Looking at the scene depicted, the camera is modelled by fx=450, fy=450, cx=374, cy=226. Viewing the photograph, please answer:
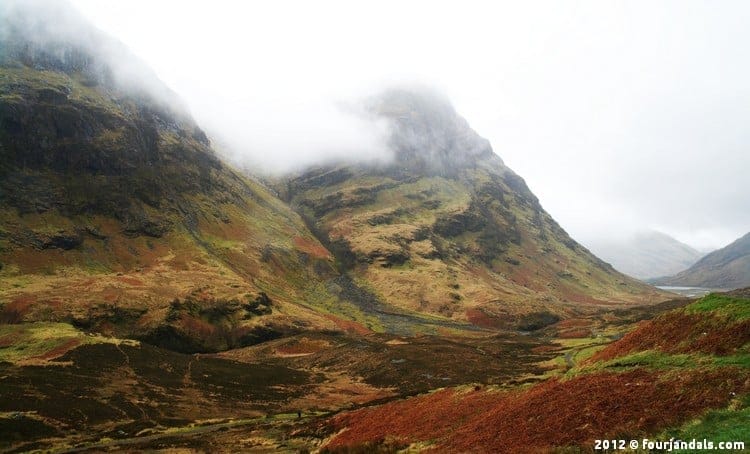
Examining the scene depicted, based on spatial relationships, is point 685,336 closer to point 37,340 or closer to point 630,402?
point 630,402

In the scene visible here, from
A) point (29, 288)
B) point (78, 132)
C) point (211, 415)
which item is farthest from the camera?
point (78, 132)

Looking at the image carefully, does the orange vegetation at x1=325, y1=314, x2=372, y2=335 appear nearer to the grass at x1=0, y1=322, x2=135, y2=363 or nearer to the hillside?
the grass at x1=0, y1=322, x2=135, y2=363

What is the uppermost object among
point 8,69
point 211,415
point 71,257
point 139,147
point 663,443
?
point 8,69

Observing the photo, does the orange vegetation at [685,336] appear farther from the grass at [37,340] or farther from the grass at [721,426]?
the grass at [37,340]

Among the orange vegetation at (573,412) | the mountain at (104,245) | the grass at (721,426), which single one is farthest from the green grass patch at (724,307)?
the mountain at (104,245)

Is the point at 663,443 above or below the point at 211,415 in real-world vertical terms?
above

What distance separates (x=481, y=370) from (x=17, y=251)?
13919 centimetres

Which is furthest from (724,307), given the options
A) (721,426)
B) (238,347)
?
(238,347)

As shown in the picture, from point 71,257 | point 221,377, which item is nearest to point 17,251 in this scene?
point 71,257

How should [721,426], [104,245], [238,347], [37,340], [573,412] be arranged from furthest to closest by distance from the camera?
[104,245] < [238,347] < [37,340] < [573,412] < [721,426]

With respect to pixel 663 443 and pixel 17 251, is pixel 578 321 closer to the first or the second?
pixel 663 443

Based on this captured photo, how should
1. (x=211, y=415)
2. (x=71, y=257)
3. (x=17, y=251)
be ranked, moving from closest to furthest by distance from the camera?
1. (x=211, y=415)
2. (x=17, y=251)
3. (x=71, y=257)

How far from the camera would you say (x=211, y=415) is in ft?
232

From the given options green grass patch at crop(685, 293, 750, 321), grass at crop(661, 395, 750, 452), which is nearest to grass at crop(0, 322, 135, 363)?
grass at crop(661, 395, 750, 452)
